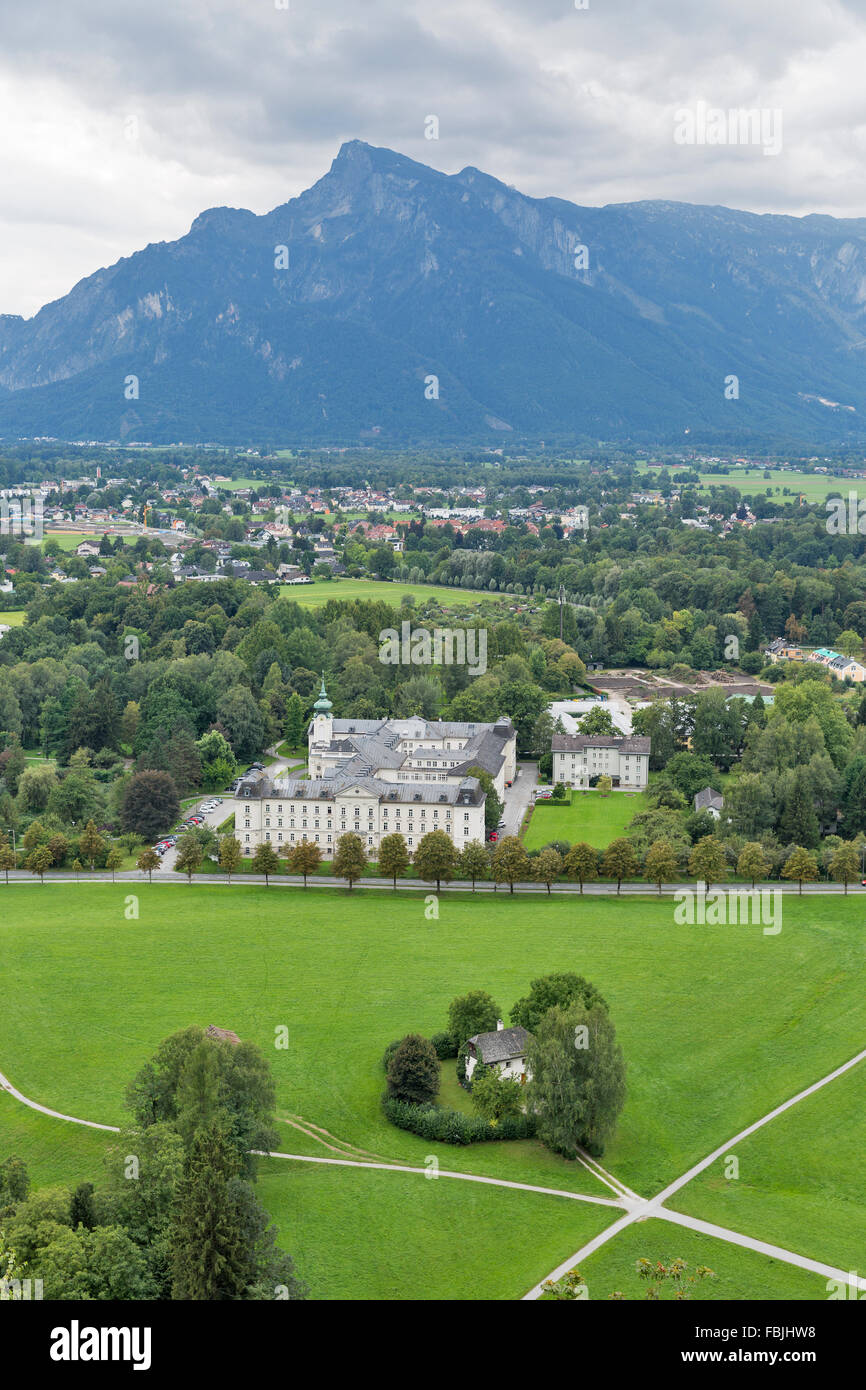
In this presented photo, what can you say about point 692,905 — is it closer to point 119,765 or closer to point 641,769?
point 641,769

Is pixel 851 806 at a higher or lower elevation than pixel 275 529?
lower

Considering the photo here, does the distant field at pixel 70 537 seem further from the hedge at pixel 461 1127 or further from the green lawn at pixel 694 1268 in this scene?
the green lawn at pixel 694 1268

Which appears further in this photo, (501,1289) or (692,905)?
(692,905)

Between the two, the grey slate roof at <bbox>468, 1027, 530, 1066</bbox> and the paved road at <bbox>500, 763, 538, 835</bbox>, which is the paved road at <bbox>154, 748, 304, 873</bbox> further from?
the grey slate roof at <bbox>468, 1027, 530, 1066</bbox>

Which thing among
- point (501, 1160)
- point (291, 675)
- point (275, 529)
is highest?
point (275, 529)
